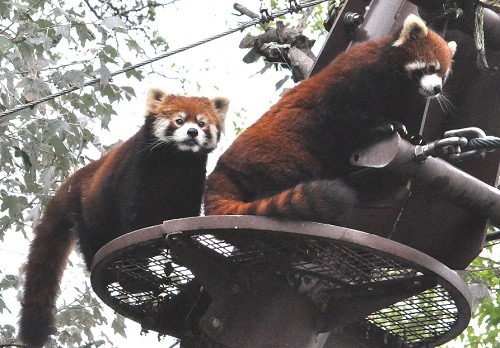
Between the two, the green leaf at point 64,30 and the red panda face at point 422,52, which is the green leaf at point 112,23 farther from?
the red panda face at point 422,52

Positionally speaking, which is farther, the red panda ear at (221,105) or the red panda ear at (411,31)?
the red panda ear at (221,105)

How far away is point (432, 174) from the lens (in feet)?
11.4

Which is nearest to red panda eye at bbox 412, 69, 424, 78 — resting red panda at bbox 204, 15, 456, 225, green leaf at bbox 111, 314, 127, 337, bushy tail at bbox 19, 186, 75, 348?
resting red panda at bbox 204, 15, 456, 225

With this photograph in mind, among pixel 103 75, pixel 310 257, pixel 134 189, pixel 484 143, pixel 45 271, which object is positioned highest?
pixel 484 143

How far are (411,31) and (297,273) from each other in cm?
150

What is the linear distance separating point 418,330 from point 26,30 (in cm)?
328

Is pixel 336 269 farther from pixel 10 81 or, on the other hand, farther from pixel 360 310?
pixel 10 81

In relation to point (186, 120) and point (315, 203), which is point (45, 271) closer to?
point (186, 120)

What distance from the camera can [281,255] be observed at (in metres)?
3.43

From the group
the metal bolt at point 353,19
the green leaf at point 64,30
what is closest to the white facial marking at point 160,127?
the green leaf at point 64,30

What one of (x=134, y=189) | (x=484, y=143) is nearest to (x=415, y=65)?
(x=484, y=143)

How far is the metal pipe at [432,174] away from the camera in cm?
344

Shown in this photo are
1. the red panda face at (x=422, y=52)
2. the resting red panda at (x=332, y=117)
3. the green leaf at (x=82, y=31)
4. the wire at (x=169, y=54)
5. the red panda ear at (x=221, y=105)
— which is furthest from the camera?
the green leaf at (x=82, y=31)

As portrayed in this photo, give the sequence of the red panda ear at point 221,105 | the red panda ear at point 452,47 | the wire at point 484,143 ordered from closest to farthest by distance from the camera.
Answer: the wire at point 484,143, the red panda ear at point 452,47, the red panda ear at point 221,105
